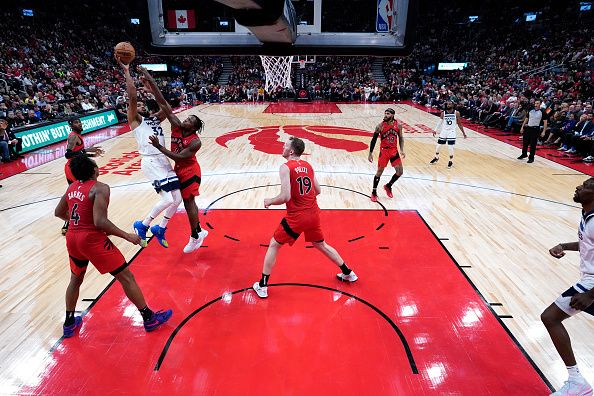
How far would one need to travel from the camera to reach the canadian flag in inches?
190

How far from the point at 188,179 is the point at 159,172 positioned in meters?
0.37

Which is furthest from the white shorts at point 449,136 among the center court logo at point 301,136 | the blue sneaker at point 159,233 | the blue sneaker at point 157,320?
the blue sneaker at point 157,320

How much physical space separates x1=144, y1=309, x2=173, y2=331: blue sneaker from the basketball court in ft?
0.29

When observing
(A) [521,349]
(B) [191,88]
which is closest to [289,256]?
(A) [521,349]

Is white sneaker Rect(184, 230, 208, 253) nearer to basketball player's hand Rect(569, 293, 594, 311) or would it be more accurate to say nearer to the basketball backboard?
the basketball backboard

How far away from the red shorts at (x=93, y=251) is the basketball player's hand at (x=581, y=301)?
3547 mm

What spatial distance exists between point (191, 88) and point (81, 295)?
2791 centimetres

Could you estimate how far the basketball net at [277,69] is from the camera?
1639 centimetres

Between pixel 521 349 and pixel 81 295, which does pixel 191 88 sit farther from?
pixel 521 349

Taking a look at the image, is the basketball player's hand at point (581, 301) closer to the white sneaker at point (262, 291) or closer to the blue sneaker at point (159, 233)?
the white sneaker at point (262, 291)

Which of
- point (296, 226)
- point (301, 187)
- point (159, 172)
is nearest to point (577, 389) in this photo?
point (296, 226)

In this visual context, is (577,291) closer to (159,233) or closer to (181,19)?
(159,233)

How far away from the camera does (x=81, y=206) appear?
3.31 metres

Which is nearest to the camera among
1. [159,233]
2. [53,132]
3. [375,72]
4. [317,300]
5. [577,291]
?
[577,291]
